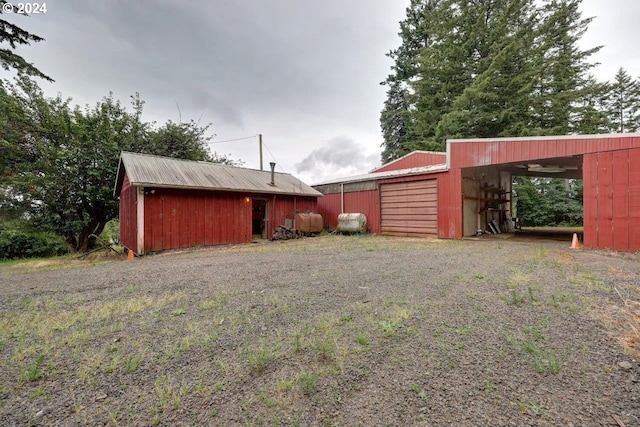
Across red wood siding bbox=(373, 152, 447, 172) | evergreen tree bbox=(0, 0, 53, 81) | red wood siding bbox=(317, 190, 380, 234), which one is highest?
evergreen tree bbox=(0, 0, 53, 81)

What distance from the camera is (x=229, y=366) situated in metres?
2.04

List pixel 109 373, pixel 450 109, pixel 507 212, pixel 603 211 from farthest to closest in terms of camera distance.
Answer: pixel 450 109 < pixel 507 212 < pixel 603 211 < pixel 109 373

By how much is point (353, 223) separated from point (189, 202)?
7.03 m

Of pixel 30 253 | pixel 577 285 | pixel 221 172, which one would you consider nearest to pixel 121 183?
pixel 221 172

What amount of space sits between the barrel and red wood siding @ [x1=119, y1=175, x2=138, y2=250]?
6.32 meters

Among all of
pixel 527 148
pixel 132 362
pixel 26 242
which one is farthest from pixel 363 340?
pixel 26 242

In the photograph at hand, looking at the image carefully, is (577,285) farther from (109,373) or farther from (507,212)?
(507,212)

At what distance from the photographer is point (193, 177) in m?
9.99

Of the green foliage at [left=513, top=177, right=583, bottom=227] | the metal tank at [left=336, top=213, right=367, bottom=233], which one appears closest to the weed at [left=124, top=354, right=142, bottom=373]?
the metal tank at [left=336, top=213, right=367, bottom=233]

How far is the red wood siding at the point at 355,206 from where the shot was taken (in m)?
12.7

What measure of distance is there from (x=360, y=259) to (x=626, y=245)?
6.67m

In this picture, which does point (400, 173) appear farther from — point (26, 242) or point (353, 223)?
point (26, 242)

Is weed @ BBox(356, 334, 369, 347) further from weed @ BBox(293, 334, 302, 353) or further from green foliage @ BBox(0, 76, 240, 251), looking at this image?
green foliage @ BBox(0, 76, 240, 251)

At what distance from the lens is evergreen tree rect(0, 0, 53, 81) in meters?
6.89
